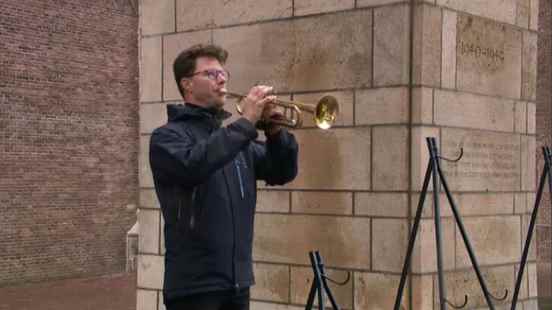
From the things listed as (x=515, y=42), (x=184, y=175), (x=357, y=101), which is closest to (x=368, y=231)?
(x=357, y=101)

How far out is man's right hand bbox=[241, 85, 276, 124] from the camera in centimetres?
413

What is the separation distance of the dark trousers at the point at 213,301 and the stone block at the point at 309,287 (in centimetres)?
202

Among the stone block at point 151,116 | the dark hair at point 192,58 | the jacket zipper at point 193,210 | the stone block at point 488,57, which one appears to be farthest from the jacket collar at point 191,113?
the stone block at point 151,116

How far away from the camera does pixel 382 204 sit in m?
5.95

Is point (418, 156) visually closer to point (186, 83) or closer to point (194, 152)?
point (186, 83)

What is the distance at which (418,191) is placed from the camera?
585 centimetres

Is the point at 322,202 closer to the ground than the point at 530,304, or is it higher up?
higher up

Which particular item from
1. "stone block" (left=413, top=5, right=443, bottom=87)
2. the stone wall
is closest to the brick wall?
the stone wall

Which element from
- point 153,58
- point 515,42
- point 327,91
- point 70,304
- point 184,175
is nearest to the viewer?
point 184,175

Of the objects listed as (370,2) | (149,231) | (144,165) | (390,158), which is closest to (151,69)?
(144,165)

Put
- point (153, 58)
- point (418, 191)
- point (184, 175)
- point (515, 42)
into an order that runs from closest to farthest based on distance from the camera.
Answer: point (184, 175) < point (418, 191) < point (515, 42) < point (153, 58)

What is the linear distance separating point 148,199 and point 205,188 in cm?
330

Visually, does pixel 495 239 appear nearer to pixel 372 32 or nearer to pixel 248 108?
pixel 372 32

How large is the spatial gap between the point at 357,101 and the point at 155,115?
186 cm
